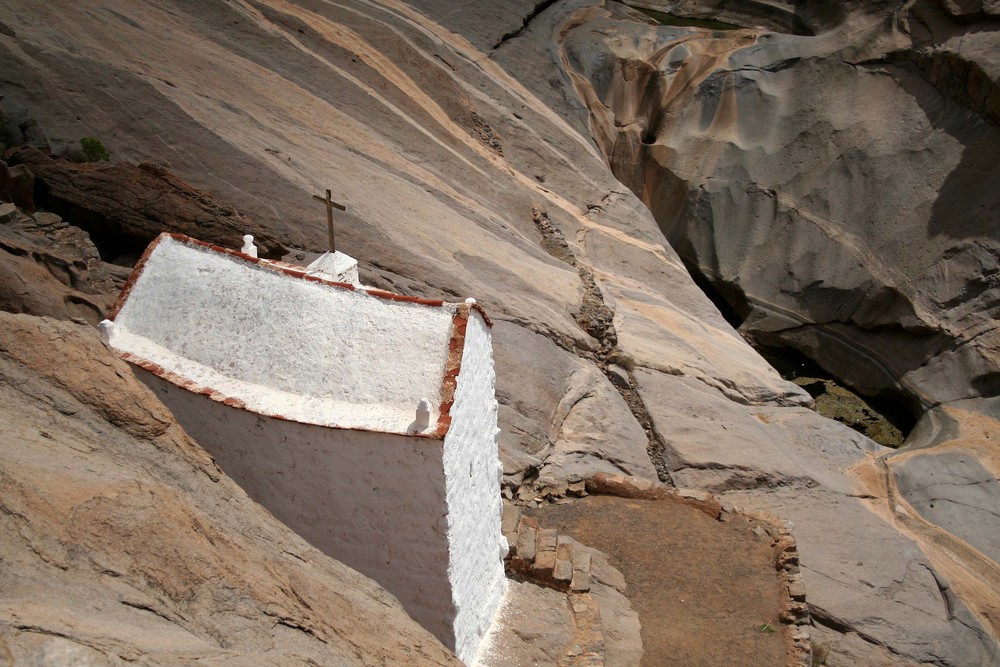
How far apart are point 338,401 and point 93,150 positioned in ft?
26.5

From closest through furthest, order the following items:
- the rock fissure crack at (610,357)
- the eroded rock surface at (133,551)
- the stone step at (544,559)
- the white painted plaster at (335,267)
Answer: the eroded rock surface at (133,551) → the white painted plaster at (335,267) → the stone step at (544,559) → the rock fissure crack at (610,357)

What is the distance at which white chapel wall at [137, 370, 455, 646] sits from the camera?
7023mm

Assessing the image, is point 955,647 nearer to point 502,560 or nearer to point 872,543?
point 872,543

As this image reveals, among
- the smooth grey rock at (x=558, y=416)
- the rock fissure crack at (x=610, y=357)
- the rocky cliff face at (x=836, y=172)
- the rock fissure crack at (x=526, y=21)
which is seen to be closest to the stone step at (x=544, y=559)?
the smooth grey rock at (x=558, y=416)

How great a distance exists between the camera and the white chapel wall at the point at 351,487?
7023 mm

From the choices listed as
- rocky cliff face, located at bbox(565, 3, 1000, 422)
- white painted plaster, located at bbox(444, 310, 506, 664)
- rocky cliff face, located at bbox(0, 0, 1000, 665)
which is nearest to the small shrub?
rocky cliff face, located at bbox(0, 0, 1000, 665)

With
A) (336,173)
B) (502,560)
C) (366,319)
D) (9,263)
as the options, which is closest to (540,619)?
(502,560)

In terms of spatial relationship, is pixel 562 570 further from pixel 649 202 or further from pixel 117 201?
pixel 649 202

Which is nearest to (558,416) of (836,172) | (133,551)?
(133,551)

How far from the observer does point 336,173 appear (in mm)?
15461

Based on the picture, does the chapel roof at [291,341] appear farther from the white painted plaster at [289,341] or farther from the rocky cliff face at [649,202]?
the rocky cliff face at [649,202]

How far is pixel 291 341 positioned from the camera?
24.7ft

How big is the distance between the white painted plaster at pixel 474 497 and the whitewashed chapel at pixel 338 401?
1.2 inches

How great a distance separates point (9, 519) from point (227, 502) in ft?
6.97
